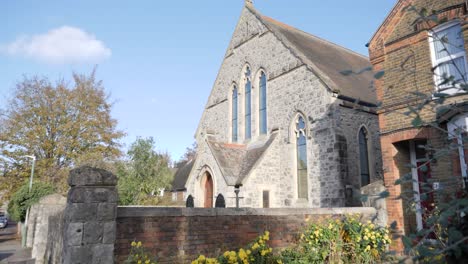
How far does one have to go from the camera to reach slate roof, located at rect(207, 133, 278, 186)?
14647 millimetres

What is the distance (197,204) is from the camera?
16.6 metres

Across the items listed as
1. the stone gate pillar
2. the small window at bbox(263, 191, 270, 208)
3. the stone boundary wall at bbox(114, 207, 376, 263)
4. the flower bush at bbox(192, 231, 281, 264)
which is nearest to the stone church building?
the small window at bbox(263, 191, 270, 208)

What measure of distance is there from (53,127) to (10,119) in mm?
3028

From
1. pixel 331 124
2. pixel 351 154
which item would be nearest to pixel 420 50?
pixel 331 124

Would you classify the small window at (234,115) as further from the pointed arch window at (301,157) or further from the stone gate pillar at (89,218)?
the stone gate pillar at (89,218)

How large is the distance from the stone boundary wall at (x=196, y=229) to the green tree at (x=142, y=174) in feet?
59.4

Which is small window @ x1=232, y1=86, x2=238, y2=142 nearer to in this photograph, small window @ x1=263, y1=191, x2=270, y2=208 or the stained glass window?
the stained glass window

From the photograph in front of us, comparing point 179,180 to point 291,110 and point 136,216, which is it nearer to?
point 291,110

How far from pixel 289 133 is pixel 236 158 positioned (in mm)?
2942

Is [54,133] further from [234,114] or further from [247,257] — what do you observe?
[247,257]

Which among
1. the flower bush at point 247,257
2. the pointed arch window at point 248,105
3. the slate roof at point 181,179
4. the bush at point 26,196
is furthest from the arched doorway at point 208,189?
the slate roof at point 181,179

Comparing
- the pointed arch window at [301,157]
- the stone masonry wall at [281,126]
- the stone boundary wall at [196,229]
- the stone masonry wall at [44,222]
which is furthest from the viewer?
the pointed arch window at [301,157]

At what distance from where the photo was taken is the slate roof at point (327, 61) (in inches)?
557

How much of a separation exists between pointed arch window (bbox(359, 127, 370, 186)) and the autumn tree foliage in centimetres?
1817
